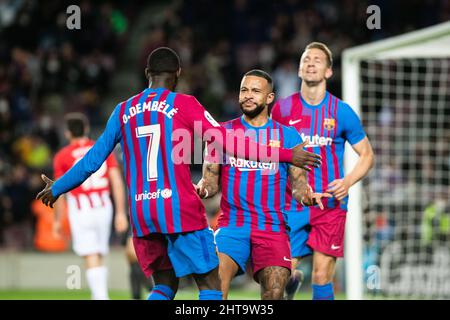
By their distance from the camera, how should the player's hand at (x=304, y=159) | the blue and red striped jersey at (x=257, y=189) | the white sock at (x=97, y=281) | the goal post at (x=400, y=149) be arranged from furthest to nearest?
the goal post at (x=400, y=149) → the white sock at (x=97, y=281) → the blue and red striped jersey at (x=257, y=189) → the player's hand at (x=304, y=159)

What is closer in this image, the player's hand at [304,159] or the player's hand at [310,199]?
the player's hand at [304,159]

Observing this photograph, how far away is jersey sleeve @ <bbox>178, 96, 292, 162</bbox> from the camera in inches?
218

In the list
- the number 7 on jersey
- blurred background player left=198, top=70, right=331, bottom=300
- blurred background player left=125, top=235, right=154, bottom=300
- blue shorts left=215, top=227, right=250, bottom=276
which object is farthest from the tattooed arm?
blurred background player left=125, top=235, right=154, bottom=300

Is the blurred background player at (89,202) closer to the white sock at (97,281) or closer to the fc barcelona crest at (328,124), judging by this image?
the white sock at (97,281)

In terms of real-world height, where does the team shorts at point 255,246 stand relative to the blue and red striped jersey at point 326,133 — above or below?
below

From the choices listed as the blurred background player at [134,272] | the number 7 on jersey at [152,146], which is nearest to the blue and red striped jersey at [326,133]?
the number 7 on jersey at [152,146]

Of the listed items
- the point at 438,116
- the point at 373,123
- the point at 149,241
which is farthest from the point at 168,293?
the point at 438,116

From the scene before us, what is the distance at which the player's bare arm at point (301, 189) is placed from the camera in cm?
613

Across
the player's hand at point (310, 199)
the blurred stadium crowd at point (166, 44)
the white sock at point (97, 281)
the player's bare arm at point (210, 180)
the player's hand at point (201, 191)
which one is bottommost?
the white sock at point (97, 281)

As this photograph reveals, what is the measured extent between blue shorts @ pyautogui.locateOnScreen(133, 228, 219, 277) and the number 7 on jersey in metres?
0.41

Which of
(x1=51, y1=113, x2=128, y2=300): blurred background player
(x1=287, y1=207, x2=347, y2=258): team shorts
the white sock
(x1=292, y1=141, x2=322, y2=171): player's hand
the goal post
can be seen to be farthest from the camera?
the goal post

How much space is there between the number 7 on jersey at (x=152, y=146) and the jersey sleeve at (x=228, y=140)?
0.21m

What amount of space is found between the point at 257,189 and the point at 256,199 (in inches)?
2.8

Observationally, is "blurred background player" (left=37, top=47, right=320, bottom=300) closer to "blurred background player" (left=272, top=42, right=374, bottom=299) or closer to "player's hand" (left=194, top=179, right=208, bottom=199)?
"player's hand" (left=194, top=179, right=208, bottom=199)
